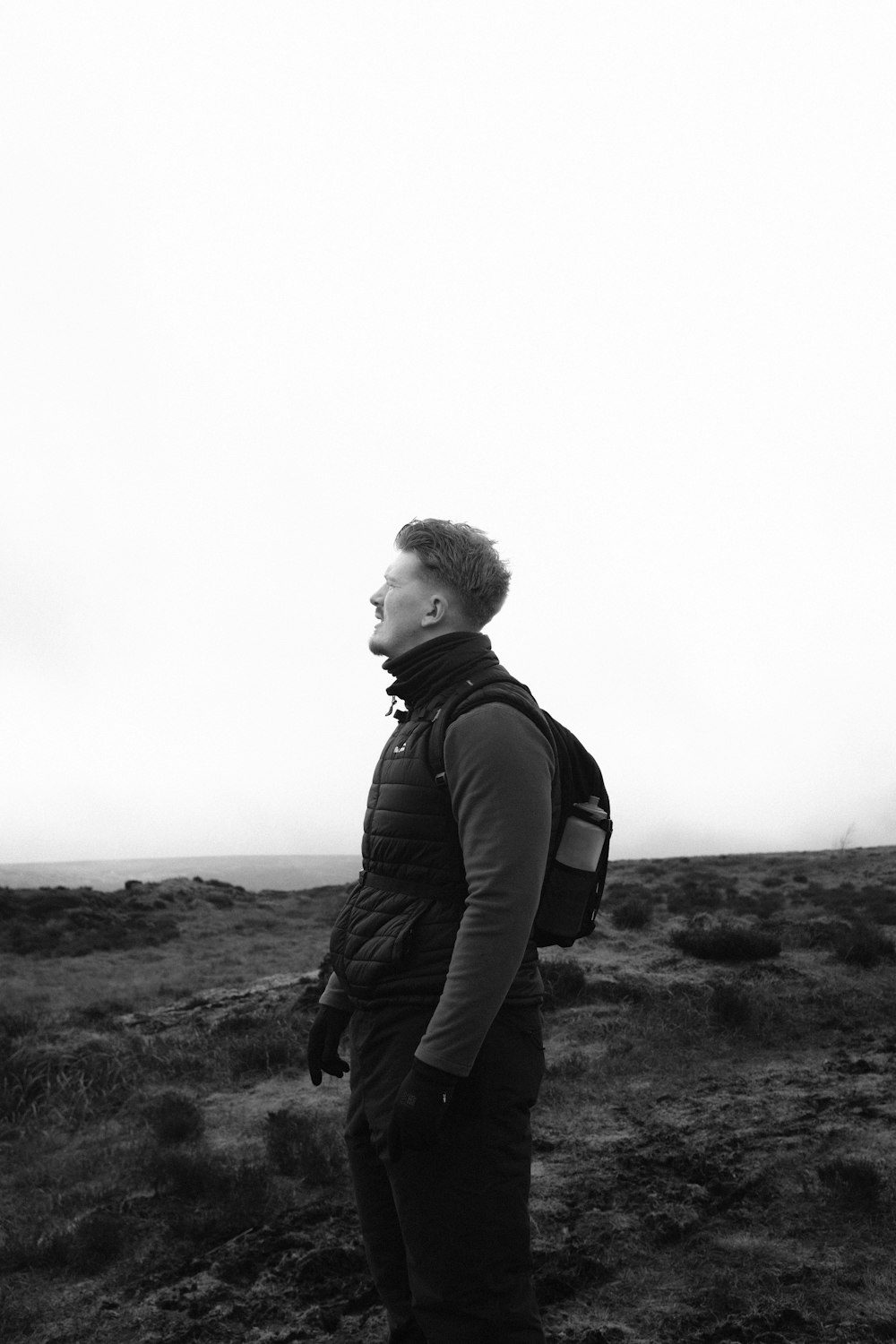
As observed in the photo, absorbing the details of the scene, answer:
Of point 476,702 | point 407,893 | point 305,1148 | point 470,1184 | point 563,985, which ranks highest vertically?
point 476,702

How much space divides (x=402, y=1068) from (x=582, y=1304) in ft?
6.72

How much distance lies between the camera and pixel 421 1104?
1827 mm

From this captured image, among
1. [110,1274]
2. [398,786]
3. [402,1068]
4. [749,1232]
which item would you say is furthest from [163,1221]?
[398,786]

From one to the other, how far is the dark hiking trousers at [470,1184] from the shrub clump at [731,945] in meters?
8.59

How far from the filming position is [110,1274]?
379 centimetres

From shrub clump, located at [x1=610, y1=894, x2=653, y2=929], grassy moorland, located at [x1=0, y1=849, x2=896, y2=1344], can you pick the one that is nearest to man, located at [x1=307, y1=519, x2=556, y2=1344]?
grassy moorland, located at [x1=0, y1=849, x2=896, y2=1344]

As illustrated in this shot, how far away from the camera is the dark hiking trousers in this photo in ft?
6.08

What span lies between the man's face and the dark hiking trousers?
910 mm

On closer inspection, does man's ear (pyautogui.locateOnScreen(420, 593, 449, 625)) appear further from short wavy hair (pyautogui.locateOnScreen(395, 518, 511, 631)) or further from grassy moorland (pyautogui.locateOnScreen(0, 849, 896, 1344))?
grassy moorland (pyautogui.locateOnScreen(0, 849, 896, 1344))

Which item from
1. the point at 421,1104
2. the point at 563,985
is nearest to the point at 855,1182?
the point at 421,1104

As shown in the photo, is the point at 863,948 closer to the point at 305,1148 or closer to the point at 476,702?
the point at 305,1148

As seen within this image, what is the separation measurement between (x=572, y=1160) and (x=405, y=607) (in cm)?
384

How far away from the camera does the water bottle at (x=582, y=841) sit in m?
2.19

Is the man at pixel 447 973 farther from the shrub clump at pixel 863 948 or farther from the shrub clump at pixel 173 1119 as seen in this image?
the shrub clump at pixel 863 948
